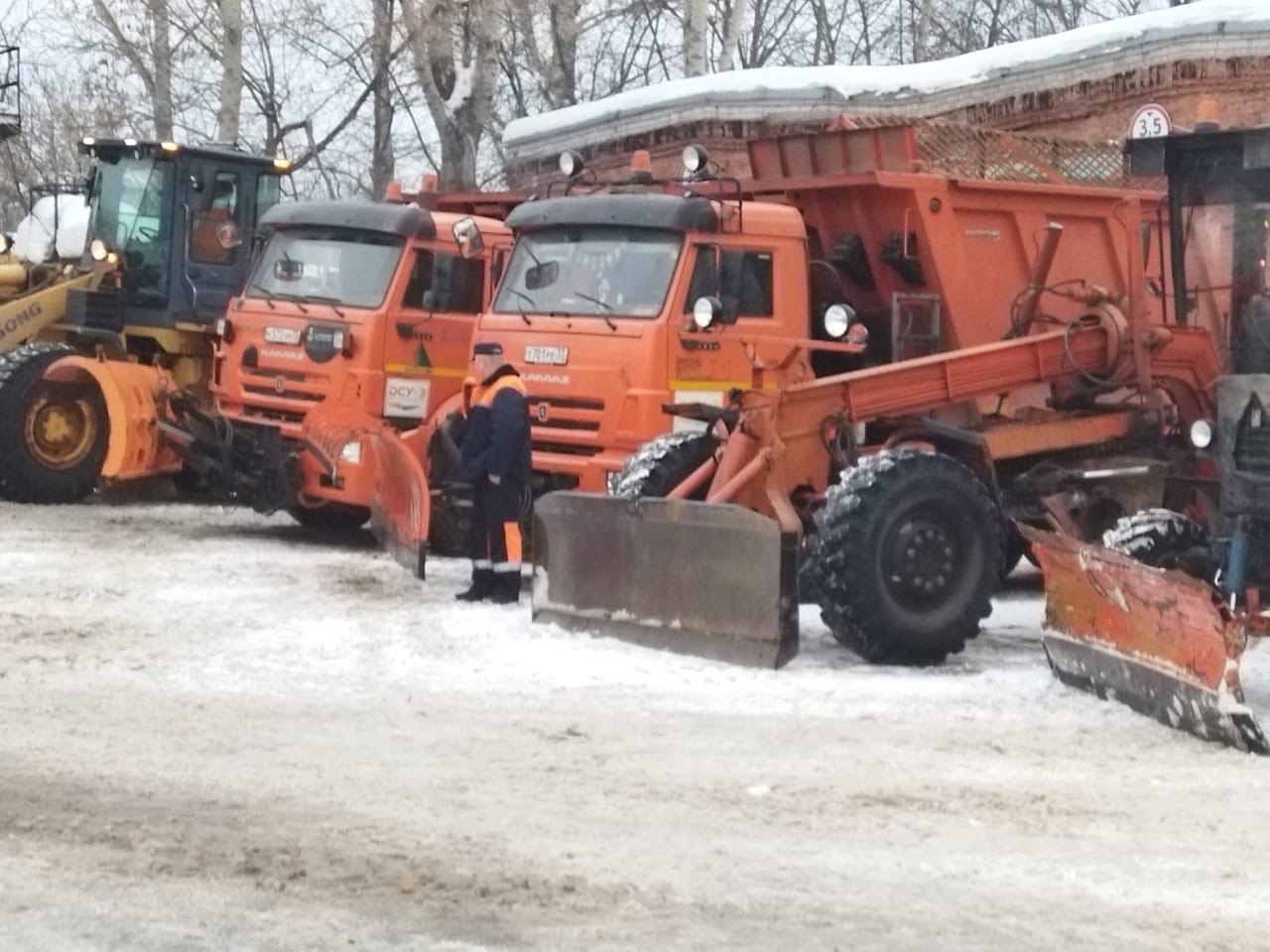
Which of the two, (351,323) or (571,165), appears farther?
(351,323)

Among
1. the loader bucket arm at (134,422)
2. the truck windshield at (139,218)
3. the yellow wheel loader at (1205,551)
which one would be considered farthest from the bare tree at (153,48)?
the yellow wheel loader at (1205,551)

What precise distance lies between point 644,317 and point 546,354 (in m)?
0.74

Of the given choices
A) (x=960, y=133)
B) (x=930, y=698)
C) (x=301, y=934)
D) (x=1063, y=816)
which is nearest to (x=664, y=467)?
(x=930, y=698)

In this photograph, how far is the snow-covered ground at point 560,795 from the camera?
5.95 metres

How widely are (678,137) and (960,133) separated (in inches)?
563

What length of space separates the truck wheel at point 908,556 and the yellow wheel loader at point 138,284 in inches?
341

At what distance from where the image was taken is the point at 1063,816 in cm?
736

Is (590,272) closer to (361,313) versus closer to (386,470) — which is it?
(386,470)

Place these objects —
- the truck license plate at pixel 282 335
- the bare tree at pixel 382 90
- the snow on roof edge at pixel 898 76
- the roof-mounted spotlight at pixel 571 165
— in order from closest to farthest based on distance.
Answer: the roof-mounted spotlight at pixel 571 165, the truck license plate at pixel 282 335, the snow on roof edge at pixel 898 76, the bare tree at pixel 382 90

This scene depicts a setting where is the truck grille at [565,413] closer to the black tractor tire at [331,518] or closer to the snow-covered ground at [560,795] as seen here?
the snow-covered ground at [560,795]

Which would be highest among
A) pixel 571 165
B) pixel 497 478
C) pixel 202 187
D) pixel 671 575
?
pixel 202 187

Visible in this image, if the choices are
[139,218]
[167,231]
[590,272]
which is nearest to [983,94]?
[167,231]

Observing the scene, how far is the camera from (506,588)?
12305 millimetres

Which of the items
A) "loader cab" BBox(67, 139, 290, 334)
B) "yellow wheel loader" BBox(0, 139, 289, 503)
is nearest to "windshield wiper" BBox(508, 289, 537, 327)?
"yellow wheel loader" BBox(0, 139, 289, 503)
